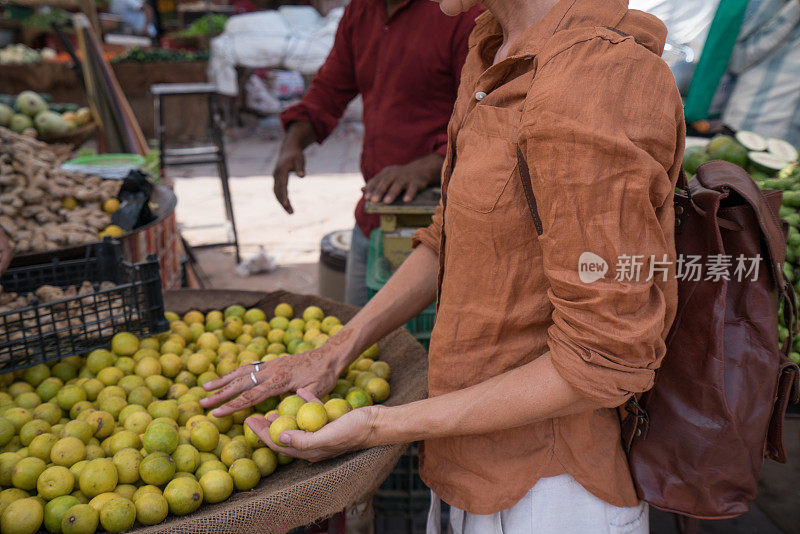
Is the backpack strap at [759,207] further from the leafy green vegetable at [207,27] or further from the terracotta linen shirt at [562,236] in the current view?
the leafy green vegetable at [207,27]

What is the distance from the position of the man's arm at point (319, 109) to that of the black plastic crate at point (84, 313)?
1.02 meters

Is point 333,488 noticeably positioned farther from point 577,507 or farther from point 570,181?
point 570,181

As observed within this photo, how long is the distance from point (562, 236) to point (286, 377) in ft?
3.28

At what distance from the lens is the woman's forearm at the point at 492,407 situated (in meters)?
1.15

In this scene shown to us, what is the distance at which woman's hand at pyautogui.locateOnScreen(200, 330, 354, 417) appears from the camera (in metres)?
1.70

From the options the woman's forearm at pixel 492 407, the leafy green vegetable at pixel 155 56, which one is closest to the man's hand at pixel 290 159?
the woman's forearm at pixel 492 407

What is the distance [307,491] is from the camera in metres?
1.33

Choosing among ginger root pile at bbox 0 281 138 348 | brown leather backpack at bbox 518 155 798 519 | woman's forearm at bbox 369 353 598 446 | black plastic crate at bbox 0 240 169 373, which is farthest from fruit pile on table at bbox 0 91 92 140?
brown leather backpack at bbox 518 155 798 519

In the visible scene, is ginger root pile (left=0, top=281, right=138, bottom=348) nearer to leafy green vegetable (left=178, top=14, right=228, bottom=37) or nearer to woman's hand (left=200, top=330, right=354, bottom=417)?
woman's hand (left=200, top=330, right=354, bottom=417)

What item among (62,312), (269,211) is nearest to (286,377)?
(62,312)

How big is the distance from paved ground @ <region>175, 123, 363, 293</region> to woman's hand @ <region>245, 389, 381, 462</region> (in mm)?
4166

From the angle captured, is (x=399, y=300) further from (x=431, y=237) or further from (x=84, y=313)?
(x=84, y=313)

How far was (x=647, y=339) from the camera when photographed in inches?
40.9

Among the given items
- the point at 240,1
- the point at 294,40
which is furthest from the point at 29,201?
the point at 240,1
